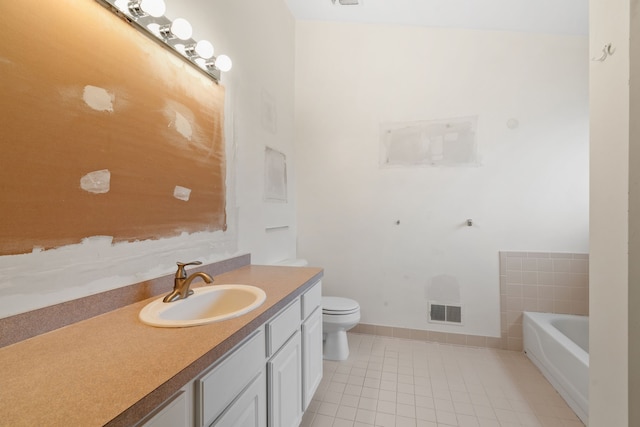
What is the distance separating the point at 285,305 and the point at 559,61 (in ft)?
9.13

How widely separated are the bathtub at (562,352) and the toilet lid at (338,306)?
51.2 inches

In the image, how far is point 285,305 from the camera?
122cm

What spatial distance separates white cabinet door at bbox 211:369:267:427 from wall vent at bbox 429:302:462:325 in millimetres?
1901

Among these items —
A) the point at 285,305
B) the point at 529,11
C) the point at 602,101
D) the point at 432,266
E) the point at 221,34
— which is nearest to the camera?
the point at 602,101

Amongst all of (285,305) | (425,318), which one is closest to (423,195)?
(425,318)

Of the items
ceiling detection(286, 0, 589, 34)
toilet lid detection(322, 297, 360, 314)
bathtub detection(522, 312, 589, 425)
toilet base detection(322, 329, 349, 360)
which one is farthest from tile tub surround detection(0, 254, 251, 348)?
ceiling detection(286, 0, 589, 34)

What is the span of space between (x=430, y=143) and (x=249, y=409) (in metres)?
2.33

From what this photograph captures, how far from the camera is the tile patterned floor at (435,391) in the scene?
5.34ft

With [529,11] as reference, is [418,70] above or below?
below

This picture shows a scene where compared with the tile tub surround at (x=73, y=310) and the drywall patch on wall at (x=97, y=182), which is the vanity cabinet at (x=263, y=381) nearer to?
the tile tub surround at (x=73, y=310)

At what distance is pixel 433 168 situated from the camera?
252cm

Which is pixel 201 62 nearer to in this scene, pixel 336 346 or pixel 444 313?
pixel 336 346

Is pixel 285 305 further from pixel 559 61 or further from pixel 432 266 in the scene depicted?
pixel 559 61

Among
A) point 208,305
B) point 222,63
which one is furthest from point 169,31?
point 208,305
